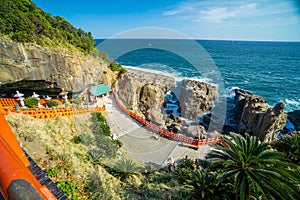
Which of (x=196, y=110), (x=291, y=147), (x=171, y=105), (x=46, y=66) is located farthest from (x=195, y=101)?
(x=46, y=66)

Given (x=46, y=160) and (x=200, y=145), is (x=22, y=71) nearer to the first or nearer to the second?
(x=46, y=160)

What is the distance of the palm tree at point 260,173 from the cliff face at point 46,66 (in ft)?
47.1

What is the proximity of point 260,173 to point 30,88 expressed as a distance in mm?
16812

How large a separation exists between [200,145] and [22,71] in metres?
14.7

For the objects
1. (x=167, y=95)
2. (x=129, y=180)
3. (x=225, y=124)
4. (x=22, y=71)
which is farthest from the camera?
(x=167, y=95)

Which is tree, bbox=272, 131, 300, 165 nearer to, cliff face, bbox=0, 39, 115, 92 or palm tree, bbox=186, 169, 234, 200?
palm tree, bbox=186, 169, 234, 200

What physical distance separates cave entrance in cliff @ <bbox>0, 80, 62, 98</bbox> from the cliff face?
0.53 meters

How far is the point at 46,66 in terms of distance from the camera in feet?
44.8

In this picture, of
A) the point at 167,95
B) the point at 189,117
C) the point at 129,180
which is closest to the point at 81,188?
the point at 129,180

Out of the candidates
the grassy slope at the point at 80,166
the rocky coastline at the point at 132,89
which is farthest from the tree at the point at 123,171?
the rocky coastline at the point at 132,89

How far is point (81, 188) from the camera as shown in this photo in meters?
5.91

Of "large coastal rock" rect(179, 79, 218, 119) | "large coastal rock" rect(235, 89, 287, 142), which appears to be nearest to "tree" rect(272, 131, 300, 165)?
"large coastal rock" rect(235, 89, 287, 142)

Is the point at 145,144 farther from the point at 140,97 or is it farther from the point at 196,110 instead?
the point at 196,110

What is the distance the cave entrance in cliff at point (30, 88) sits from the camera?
505 inches
